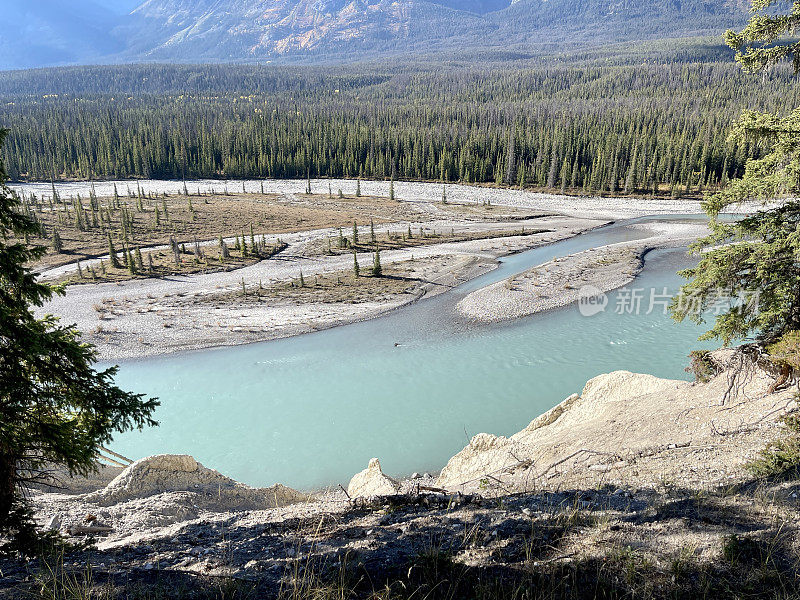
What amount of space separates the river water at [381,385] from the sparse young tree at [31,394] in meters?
11.6

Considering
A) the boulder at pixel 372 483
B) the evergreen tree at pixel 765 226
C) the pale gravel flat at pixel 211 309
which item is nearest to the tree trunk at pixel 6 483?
the boulder at pixel 372 483

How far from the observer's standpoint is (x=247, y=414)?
2370 cm

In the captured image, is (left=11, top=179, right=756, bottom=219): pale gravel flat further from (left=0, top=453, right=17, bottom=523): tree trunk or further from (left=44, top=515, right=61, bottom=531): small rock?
(left=0, top=453, right=17, bottom=523): tree trunk

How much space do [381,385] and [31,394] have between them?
1967 cm

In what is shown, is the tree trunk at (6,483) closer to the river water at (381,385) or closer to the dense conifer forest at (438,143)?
the river water at (381,385)

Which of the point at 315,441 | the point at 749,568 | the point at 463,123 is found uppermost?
the point at 463,123

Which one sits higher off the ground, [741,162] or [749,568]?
[741,162]

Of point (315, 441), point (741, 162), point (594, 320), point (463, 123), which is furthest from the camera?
point (463, 123)

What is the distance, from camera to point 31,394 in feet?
23.5

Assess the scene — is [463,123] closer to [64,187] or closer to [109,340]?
[64,187]

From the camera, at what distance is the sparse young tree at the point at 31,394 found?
6.89m

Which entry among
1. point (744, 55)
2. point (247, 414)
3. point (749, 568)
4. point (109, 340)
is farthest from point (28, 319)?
point (109, 340)

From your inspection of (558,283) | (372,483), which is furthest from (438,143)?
(372,483)

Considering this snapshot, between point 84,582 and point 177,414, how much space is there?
2045 centimetres
